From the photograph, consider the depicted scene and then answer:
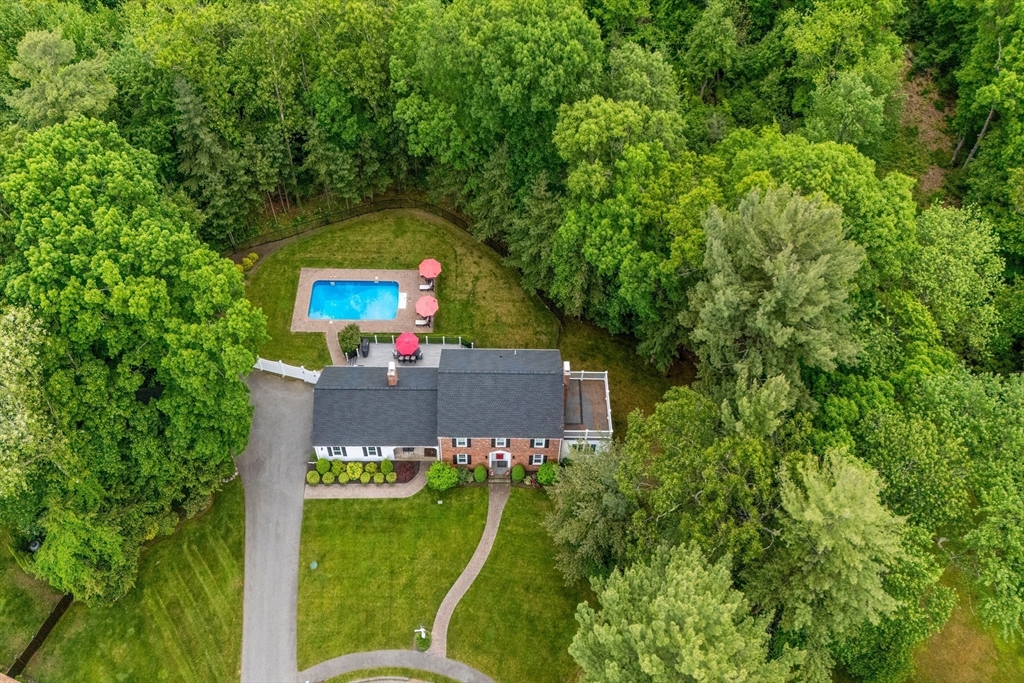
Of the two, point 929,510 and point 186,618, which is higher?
point 929,510

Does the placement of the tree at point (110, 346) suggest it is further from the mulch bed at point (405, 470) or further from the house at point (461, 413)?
the mulch bed at point (405, 470)

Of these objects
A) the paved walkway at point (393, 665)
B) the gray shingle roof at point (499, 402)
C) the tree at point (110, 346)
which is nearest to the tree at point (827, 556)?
the gray shingle roof at point (499, 402)

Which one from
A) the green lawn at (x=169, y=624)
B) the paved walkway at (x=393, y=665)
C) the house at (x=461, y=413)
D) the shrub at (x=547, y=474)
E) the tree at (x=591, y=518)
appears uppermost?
the house at (x=461, y=413)

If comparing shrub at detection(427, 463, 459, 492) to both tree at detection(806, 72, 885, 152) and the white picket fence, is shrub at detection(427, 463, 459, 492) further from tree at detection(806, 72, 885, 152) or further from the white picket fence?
tree at detection(806, 72, 885, 152)

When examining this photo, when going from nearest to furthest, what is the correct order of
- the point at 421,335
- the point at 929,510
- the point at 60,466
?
the point at 929,510
the point at 60,466
the point at 421,335

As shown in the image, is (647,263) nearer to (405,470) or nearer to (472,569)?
(405,470)

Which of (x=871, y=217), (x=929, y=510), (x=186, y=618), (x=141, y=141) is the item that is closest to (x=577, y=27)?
(x=871, y=217)

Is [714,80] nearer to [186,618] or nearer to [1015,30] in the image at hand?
[1015,30]
